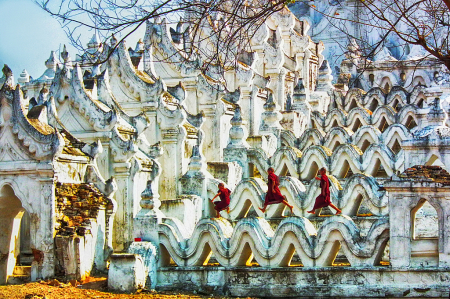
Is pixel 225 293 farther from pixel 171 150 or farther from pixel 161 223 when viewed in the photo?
pixel 171 150

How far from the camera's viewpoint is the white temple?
40.4 ft

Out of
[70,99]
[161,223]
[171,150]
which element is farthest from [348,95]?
[161,223]

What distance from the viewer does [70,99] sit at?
18578 mm

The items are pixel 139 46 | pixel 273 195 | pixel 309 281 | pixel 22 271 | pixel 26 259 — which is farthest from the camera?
pixel 139 46

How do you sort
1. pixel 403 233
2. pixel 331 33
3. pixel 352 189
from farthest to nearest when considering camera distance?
pixel 331 33 → pixel 352 189 → pixel 403 233

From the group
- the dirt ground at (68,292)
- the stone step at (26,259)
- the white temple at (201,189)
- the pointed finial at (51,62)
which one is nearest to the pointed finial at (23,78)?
the pointed finial at (51,62)

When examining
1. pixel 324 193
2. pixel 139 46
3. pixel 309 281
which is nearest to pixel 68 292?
pixel 309 281

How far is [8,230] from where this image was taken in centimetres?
1570

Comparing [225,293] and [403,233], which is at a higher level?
[403,233]

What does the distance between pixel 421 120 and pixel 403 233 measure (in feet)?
36.9

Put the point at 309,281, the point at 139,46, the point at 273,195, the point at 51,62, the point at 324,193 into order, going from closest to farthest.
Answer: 1. the point at 309,281
2. the point at 324,193
3. the point at 273,195
4. the point at 139,46
5. the point at 51,62

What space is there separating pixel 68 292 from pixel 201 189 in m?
5.44

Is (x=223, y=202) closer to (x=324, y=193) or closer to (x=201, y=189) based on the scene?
(x=324, y=193)

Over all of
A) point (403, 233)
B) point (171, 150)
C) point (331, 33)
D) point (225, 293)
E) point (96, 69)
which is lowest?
point (225, 293)
